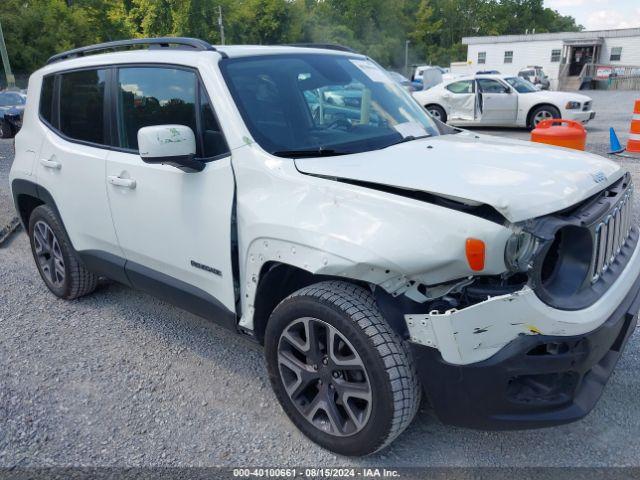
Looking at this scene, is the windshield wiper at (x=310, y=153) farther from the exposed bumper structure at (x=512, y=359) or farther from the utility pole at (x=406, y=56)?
the utility pole at (x=406, y=56)

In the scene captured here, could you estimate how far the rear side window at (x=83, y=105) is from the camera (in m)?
3.62

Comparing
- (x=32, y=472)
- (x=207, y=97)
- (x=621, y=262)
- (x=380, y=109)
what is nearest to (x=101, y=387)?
(x=32, y=472)

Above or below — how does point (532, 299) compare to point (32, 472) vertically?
above

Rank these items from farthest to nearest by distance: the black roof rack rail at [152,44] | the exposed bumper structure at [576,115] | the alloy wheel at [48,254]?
the exposed bumper structure at [576,115] → the alloy wheel at [48,254] → the black roof rack rail at [152,44]

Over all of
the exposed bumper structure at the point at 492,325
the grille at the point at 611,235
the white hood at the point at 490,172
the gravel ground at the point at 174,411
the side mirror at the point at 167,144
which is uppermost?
the side mirror at the point at 167,144

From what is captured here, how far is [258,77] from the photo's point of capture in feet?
9.96

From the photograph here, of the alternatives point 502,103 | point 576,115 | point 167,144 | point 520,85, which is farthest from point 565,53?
point 167,144

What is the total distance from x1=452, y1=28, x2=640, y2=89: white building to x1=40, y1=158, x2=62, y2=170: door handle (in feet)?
139

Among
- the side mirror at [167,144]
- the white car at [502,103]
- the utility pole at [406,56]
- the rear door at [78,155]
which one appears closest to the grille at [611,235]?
the side mirror at [167,144]

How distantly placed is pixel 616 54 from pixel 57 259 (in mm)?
48776

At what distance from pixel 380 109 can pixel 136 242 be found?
1735mm

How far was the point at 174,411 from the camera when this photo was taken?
303 centimetres

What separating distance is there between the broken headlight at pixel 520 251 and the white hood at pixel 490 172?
77mm

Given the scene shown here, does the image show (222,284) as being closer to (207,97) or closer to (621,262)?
(207,97)
